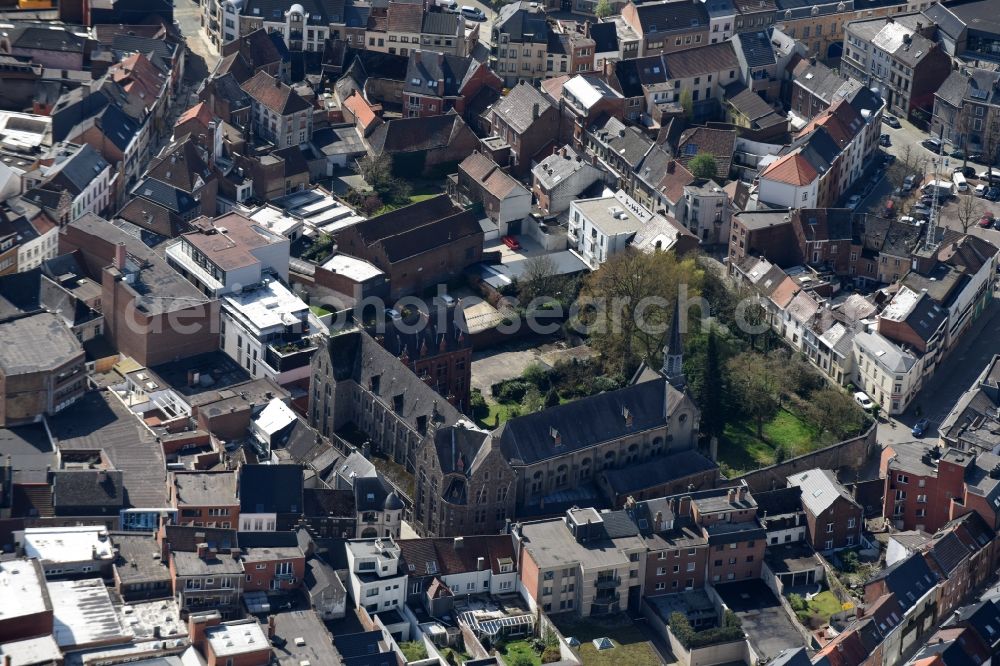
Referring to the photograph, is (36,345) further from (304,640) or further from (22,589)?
(304,640)

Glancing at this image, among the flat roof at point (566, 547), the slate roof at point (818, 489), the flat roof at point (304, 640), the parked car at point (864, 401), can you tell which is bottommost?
the flat roof at point (304, 640)

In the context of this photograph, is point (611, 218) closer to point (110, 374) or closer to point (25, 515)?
point (110, 374)

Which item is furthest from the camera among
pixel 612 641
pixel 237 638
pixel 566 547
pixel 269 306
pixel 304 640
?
pixel 269 306

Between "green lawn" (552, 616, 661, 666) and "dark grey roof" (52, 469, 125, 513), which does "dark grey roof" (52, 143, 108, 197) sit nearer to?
"dark grey roof" (52, 469, 125, 513)

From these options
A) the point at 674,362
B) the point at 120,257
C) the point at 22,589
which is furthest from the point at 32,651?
the point at 674,362

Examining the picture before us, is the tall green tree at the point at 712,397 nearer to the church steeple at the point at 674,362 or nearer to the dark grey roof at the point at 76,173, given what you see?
Result: the church steeple at the point at 674,362

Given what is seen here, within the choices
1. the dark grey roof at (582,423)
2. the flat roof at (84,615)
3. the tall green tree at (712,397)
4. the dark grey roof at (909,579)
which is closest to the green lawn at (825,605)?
the dark grey roof at (909,579)

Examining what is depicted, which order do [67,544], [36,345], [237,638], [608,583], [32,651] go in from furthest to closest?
[36,345]
[608,583]
[67,544]
[237,638]
[32,651]
